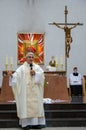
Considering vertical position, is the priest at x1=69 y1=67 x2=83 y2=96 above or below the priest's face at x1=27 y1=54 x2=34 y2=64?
below

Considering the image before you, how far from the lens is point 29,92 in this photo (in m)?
7.57

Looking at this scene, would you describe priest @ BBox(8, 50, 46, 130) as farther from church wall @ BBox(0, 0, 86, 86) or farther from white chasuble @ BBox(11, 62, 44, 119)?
church wall @ BBox(0, 0, 86, 86)

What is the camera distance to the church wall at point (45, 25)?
1391 centimetres

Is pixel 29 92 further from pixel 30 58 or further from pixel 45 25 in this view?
pixel 45 25

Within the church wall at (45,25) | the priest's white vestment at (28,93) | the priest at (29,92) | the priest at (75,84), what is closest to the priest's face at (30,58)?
the priest at (29,92)

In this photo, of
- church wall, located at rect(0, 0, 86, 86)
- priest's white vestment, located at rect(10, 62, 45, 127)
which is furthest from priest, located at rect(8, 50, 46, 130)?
church wall, located at rect(0, 0, 86, 86)

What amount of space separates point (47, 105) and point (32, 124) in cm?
108

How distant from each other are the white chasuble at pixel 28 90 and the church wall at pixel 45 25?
631cm

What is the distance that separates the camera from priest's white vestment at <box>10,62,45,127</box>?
7.48 meters

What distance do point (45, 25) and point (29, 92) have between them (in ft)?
22.2

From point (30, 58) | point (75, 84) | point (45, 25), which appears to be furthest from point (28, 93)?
point (45, 25)

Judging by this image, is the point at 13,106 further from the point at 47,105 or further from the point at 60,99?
the point at 60,99

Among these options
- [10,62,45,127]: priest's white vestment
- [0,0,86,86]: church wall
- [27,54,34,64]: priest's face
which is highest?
[0,0,86,86]: church wall

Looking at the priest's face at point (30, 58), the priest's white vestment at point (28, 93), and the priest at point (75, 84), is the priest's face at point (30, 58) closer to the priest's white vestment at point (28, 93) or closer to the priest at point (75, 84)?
the priest's white vestment at point (28, 93)
